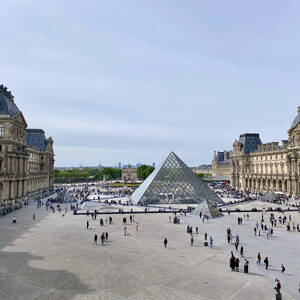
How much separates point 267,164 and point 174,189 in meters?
37.5

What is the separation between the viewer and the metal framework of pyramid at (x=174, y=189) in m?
43.2

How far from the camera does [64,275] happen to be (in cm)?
1360

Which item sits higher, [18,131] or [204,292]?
[18,131]

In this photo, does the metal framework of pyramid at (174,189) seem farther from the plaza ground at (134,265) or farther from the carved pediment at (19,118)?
the carved pediment at (19,118)

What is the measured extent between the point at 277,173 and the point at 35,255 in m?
61.8

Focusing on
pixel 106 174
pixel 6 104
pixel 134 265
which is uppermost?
pixel 6 104

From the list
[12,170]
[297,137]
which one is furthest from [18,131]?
[297,137]

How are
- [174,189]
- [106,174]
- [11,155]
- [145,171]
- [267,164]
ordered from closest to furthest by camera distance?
[11,155]
[174,189]
[267,164]
[145,171]
[106,174]

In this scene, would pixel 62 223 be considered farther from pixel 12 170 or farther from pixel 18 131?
pixel 18 131

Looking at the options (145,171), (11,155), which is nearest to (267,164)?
(11,155)

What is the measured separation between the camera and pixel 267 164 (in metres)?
71.3

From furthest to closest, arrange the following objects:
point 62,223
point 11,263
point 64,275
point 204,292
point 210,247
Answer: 1. point 62,223
2. point 210,247
3. point 11,263
4. point 64,275
5. point 204,292

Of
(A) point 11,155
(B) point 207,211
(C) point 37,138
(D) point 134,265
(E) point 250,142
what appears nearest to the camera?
(D) point 134,265

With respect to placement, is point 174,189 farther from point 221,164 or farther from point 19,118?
point 221,164
